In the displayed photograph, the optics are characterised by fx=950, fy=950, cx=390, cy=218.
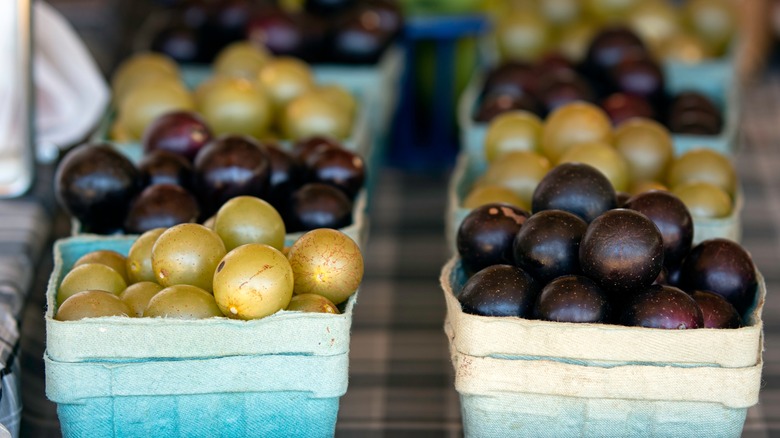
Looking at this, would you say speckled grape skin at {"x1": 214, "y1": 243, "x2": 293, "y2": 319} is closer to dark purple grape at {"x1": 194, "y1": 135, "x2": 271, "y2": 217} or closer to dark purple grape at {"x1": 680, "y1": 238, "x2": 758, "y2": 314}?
dark purple grape at {"x1": 194, "y1": 135, "x2": 271, "y2": 217}

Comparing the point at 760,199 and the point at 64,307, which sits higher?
the point at 64,307

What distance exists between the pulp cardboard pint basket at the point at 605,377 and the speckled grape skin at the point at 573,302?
3 centimetres

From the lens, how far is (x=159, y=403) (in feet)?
4.23

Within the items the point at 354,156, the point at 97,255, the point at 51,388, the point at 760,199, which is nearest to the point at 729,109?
the point at 760,199

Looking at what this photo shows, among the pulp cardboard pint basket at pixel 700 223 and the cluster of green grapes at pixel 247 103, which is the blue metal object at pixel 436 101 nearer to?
the cluster of green grapes at pixel 247 103

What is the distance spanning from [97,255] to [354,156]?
549mm

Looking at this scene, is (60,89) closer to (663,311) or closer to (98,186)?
(98,186)

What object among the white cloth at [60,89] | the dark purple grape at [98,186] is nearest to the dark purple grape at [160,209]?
the dark purple grape at [98,186]

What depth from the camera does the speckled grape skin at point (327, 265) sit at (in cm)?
137

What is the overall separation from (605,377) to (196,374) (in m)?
0.55

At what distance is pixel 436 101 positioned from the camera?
327 centimetres

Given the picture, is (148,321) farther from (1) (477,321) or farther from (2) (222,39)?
(2) (222,39)

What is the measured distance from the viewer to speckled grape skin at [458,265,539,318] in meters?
1.33

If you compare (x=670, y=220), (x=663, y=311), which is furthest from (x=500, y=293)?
(x=670, y=220)
